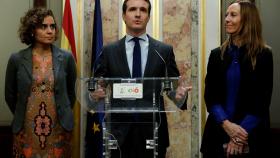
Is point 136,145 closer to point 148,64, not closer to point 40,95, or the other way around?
point 148,64

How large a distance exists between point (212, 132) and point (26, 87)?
1.40 metres

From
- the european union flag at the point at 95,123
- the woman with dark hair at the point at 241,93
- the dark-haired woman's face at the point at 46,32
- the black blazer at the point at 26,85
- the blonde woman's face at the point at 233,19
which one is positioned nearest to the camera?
the woman with dark hair at the point at 241,93

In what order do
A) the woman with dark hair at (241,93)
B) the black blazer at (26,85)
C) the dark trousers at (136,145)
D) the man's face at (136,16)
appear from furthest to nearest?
1. the black blazer at (26,85)
2. the man's face at (136,16)
3. the woman with dark hair at (241,93)
4. the dark trousers at (136,145)

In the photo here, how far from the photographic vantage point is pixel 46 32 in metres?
3.46

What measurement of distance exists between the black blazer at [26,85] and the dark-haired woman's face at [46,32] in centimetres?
9

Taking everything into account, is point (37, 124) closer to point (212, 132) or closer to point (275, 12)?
point (212, 132)

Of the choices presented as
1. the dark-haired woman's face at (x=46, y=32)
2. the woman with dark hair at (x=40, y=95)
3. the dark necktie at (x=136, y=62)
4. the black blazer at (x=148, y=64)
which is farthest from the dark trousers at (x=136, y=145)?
the dark-haired woman's face at (x=46, y=32)

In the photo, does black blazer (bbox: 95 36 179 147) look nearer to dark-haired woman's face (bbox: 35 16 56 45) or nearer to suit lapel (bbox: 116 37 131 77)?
suit lapel (bbox: 116 37 131 77)

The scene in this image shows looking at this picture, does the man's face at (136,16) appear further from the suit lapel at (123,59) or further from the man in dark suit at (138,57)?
the suit lapel at (123,59)

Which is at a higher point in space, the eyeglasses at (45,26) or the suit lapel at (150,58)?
the eyeglasses at (45,26)

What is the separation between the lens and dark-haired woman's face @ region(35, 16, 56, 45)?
3.44 metres

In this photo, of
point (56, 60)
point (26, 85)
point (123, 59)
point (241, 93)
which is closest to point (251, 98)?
point (241, 93)

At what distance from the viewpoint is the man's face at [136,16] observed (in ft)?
9.90

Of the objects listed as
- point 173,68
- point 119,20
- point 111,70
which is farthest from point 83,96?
point 119,20
